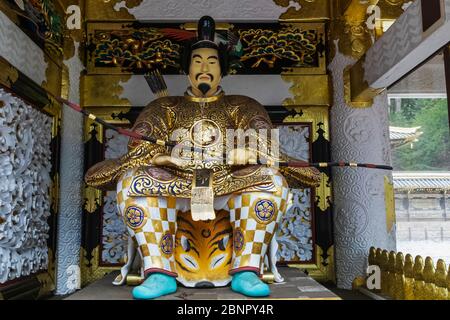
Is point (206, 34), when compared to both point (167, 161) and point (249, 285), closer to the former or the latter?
point (167, 161)

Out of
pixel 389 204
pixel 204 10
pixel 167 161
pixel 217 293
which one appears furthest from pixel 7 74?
pixel 389 204

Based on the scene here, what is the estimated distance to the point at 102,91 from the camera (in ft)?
12.1

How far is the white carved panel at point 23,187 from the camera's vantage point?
2459 millimetres

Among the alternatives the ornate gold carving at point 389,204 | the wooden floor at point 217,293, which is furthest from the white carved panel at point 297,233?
the wooden floor at point 217,293

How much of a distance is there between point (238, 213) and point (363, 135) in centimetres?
160

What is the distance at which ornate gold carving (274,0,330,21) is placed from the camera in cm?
373

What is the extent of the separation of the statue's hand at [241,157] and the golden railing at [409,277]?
3.73ft

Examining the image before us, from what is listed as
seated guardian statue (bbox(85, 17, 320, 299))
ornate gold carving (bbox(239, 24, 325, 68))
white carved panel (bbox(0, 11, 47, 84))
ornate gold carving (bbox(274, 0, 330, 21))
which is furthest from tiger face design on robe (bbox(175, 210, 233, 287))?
ornate gold carving (bbox(274, 0, 330, 21))

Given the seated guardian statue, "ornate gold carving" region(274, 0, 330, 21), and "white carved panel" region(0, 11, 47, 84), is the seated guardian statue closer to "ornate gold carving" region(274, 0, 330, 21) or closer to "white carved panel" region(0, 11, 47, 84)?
"white carved panel" region(0, 11, 47, 84)

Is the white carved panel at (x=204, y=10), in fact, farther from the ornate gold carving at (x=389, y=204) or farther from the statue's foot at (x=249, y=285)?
the statue's foot at (x=249, y=285)

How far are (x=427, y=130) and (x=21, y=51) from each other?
4474 millimetres

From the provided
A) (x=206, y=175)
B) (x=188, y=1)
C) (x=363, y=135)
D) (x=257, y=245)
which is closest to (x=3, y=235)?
(x=206, y=175)

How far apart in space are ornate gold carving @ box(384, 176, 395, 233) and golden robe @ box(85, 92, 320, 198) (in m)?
1.14

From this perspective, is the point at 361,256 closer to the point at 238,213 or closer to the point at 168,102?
the point at 238,213
